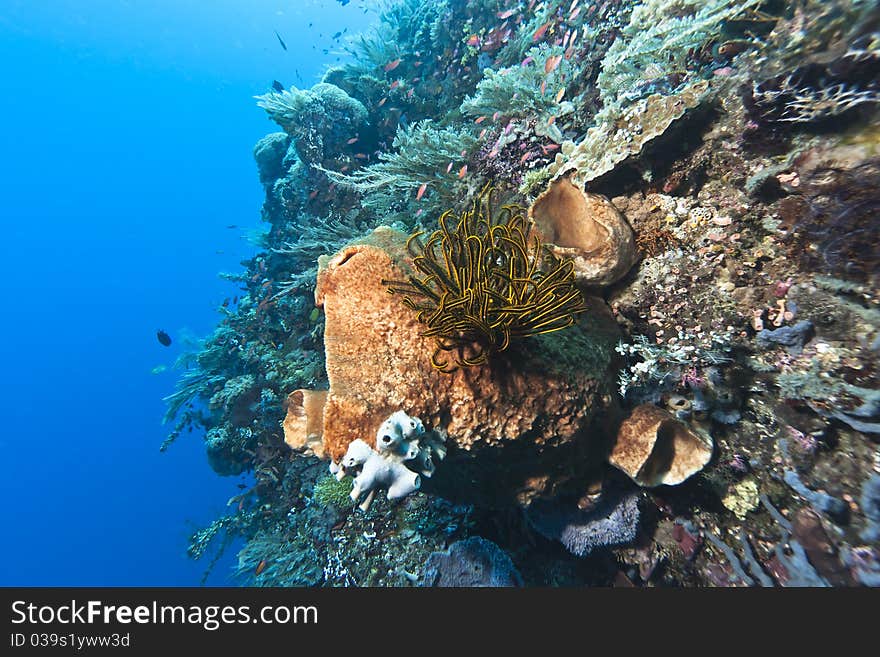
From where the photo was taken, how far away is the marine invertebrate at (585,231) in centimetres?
310

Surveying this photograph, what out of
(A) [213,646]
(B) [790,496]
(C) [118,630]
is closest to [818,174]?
(B) [790,496]

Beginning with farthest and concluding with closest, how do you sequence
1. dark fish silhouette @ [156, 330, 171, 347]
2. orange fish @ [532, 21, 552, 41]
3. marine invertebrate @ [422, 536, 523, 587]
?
dark fish silhouette @ [156, 330, 171, 347] → orange fish @ [532, 21, 552, 41] → marine invertebrate @ [422, 536, 523, 587]

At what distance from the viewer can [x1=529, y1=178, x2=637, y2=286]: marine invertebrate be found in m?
3.10

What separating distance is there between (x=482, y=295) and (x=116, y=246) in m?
124

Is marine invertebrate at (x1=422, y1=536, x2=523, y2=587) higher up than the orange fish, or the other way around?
the orange fish

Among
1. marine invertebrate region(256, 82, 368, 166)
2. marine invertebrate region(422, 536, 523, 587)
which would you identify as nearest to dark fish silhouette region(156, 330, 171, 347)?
marine invertebrate region(256, 82, 368, 166)

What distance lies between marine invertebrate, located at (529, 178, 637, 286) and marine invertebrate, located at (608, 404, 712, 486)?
117 centimetres

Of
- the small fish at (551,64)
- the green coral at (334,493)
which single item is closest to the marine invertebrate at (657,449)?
the green coral at (334,493)

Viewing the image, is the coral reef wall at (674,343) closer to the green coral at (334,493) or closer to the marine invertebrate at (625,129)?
the marine invertebrate at (625,129)

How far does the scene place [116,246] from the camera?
94.8m

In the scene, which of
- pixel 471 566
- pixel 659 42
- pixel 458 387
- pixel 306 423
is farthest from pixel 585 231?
pixel 471 566

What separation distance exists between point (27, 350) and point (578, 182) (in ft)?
361

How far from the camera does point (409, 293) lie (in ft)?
8.93

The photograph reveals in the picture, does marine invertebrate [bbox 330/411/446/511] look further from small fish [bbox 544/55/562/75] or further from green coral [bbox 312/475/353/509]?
small fish [bbox 544/55/562/75]
